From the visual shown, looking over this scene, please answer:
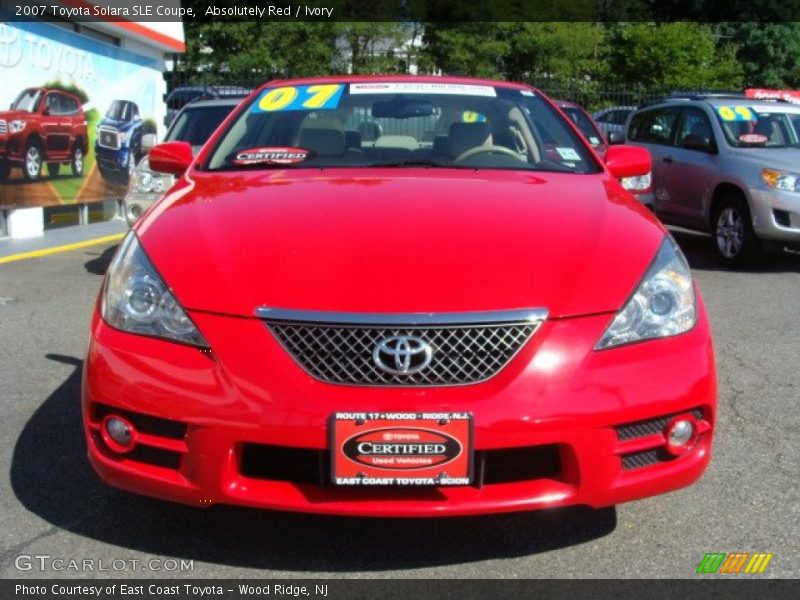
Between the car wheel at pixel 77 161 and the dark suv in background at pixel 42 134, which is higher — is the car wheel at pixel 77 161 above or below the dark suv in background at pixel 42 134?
below

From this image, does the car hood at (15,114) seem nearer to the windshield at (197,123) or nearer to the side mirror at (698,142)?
the windshield at (197,123)

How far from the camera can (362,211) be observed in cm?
349

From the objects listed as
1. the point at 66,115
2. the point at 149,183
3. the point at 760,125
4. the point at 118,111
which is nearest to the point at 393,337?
the point at 149,183

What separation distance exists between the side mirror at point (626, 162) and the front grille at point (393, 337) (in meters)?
1.92

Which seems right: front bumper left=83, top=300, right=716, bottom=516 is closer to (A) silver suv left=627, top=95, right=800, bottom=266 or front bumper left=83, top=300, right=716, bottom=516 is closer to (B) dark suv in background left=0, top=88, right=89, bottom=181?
(A) silver suv left=627, top=95, right=800, bottom=266

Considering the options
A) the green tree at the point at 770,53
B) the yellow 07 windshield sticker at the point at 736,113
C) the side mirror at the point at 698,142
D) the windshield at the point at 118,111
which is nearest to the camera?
the side mirror at the point at 698,142

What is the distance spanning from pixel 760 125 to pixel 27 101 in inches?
291

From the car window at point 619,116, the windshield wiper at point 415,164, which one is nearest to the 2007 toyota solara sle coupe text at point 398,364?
the windshield wiper at point 415,164

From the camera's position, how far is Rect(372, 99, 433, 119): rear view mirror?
463cm

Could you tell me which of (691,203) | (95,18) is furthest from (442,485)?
(95,18)

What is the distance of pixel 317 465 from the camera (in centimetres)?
291

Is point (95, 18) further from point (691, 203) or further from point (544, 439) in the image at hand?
point (544, 439)

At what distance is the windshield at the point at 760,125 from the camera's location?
10031 mm
